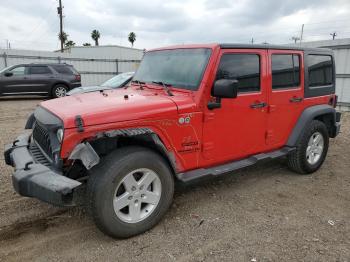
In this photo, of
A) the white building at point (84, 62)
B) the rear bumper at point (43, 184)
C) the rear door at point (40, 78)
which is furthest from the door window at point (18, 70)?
the rear bumper at point (43, 184)

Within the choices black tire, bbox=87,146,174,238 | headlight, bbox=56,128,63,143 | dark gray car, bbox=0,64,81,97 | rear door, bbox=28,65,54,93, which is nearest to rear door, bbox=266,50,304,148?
black tire, bbox=87,146,174,238

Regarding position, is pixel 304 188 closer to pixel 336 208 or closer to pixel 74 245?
pixel 336 208

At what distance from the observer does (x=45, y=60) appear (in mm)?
18906

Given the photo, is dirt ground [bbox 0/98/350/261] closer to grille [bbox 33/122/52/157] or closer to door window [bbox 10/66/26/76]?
grille [bbox 33/122/52/157]

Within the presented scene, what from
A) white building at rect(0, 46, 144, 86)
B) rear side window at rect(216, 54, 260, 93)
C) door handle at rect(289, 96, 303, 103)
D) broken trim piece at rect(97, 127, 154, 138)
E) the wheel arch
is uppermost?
white building at rect(0, 46, 144, 86)

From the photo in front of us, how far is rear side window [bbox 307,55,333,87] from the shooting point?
4.71 meters

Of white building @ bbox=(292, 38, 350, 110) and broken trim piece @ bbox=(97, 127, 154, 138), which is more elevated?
white building @ bbox=(292, 38, 350, 110)

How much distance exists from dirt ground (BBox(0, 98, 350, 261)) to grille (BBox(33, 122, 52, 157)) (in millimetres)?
841

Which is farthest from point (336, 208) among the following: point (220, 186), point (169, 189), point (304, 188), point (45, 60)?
point (45, 60)

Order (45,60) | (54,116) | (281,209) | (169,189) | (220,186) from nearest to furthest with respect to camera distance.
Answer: (54,116), (169,189), (281,209), (220,186), (45,60)

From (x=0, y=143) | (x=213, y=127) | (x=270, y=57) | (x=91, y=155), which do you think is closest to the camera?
(x=91, y=155)

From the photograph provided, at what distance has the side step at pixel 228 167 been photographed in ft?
11.2

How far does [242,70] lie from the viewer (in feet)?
12.5

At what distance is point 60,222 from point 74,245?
525mm
